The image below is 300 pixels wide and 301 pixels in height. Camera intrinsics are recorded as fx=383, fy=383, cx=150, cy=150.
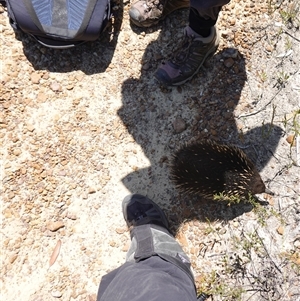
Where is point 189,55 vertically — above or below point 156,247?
above

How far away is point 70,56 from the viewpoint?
2479mm

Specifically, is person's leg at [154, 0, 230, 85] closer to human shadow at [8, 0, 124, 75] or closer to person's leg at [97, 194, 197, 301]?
human shadow at [8, 0, 124, 75]

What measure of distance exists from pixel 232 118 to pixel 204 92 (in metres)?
0.24

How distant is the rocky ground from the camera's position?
227cm

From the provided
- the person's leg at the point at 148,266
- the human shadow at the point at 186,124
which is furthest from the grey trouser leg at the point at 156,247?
the human shadow at the point at 186,124

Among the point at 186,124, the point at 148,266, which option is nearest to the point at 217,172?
the point at 186,124

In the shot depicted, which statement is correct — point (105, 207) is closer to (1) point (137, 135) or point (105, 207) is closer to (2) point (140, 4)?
(1) point (137, 135)

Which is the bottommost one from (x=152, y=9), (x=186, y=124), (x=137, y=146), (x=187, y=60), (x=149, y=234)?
(x=149, y=234)

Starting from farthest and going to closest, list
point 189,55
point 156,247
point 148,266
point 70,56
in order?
point 70,56 < point 189,55 < point 156,247 < point 148,266

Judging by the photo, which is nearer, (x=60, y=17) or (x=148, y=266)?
(x=148, y=266)

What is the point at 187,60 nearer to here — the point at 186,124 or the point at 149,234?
the point at 186,124

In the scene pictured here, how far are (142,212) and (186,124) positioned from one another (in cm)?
60

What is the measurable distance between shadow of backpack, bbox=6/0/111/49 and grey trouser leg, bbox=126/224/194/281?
1229 mm

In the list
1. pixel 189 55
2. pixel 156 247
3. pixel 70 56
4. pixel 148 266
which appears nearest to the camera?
pixel 148 266
